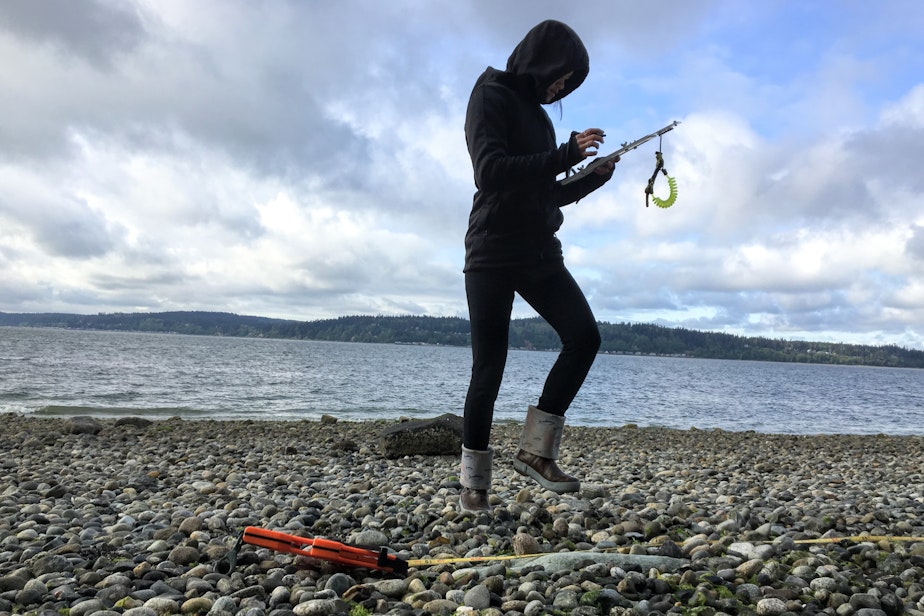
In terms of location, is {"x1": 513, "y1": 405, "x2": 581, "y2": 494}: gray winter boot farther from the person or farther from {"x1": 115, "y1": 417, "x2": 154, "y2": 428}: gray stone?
{"x1": 115, "y1": 417, "x2": 154, "y2": 428}: gray stone

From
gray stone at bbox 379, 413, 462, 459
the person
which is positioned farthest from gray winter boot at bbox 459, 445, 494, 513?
gray stone at bbox 379, 413, 462, 459

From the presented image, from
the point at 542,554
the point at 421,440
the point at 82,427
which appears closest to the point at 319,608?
the point at 542,554

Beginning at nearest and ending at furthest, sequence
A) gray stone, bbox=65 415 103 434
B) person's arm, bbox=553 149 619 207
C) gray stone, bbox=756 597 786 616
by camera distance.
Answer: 1. gray stone, bbox=756 597 786 616
2. person's arm, bbox=553 149 619 207
3. gray stone, bbox=65 415 103 434

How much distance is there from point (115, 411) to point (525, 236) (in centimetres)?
1939

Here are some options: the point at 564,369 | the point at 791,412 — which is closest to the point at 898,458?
the point at 564,369

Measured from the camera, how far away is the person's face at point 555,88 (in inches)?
153

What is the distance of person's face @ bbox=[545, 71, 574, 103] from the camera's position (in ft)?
12.8

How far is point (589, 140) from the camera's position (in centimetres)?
347

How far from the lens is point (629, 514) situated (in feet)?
14.3

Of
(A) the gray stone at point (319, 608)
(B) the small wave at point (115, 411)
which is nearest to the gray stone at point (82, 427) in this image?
(B) the small wave at point (115, 411)

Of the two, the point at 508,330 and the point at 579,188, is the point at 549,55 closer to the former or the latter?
the point at 579,188

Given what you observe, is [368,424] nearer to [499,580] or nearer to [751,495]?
[751,495]

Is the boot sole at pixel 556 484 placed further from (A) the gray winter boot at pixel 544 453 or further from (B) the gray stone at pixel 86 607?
(B) the gray stone at pixel 86 607

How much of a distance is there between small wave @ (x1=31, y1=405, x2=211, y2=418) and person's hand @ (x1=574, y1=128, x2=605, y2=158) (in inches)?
721
